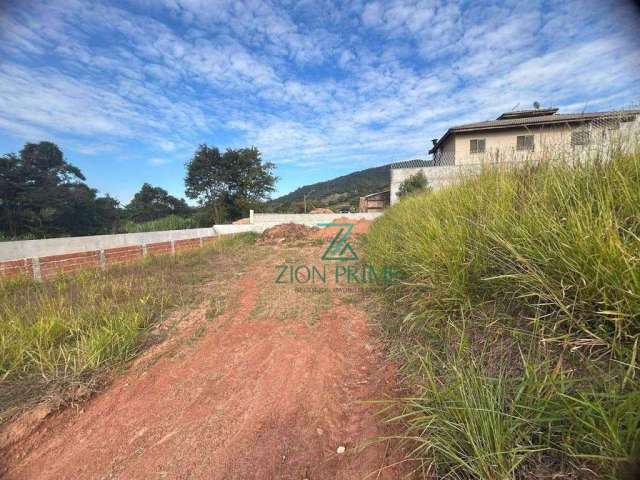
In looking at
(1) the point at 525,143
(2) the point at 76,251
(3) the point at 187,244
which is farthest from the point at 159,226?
(1) the point at 525,143

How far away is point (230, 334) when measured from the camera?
2.56 meters

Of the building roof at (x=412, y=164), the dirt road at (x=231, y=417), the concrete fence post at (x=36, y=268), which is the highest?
the building roof at (x=412, y=164)

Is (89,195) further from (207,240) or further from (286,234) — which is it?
(286,234)

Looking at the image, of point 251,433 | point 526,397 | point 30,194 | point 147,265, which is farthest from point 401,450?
point 30,194

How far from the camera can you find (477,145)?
14242mm

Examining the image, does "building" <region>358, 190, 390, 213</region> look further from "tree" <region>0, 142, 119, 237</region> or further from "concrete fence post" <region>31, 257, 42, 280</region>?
"tree" <region>0, 142, 119, 237</region>

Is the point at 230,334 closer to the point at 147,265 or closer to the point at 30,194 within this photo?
the point at 147,265

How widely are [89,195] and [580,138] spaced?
23542 mm

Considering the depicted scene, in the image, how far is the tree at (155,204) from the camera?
27.3 meters

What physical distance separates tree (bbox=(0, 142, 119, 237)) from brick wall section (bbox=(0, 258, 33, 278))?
11.4m

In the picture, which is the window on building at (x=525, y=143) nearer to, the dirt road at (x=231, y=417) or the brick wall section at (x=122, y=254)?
the dirt road at (x=231, y=417)

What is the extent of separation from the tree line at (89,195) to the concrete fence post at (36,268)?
10.1 meters

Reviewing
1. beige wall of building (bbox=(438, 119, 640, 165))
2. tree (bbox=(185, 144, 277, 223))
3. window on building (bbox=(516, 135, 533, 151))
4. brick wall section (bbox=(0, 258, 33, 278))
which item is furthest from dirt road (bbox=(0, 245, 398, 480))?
tree (bbox=(185, 144, 277, 223))

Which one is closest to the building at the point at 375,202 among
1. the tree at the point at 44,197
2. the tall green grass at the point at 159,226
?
the tall green grass at the point at 159,226
